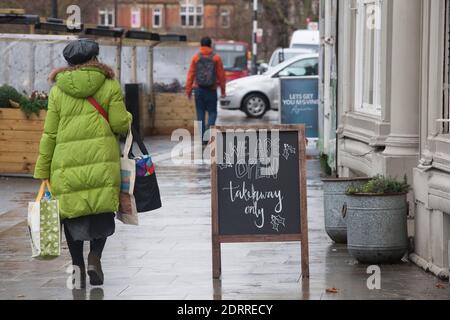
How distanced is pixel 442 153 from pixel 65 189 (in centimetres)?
298

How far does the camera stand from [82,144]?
876cm

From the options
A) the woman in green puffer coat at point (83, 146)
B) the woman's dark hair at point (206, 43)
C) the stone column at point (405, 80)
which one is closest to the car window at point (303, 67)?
the woman's dark hair at point (206, 43)

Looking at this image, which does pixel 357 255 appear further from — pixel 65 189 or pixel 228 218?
pixel 65 189

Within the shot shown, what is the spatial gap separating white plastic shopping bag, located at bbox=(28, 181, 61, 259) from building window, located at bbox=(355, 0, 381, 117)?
4.80 m

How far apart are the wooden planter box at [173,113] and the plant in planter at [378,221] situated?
50.7ft

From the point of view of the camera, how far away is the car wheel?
32.2 metres

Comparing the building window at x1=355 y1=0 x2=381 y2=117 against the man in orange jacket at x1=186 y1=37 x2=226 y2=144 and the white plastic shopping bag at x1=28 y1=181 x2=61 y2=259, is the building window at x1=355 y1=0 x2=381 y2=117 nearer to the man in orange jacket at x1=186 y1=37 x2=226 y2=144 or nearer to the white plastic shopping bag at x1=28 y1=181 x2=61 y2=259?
the white plastic shopping bag at x1=28 y1=181 x2=61 y2=259

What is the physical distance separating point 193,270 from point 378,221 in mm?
1562

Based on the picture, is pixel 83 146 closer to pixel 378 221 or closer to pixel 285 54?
pixel 378 221

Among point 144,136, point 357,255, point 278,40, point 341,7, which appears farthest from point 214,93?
point 278,40

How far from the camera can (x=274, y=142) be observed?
30.2 feet

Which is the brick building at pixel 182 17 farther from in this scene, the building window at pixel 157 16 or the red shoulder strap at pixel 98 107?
the red shoulder strap at pixel 98 107

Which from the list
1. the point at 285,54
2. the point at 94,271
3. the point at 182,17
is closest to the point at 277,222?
the point at 94,271

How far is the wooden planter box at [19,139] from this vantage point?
17000mm
